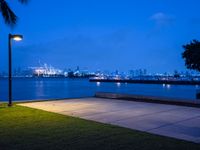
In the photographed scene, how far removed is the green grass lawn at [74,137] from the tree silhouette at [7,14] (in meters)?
6.82

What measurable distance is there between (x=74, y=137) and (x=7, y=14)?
934 centimetres

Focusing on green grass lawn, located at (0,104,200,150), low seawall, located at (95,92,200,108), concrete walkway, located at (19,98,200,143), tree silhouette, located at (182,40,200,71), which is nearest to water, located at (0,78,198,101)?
tree silhouette, located at (182,40,200,71)

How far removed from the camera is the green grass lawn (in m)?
6.24

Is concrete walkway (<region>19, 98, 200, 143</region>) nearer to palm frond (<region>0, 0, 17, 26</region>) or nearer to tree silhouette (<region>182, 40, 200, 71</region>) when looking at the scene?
palm frond (<region>0, 0, 17, 26</region>)

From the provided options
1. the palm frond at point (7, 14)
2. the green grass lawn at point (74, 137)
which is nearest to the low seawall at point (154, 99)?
the green grass lawn at point (74, 137)

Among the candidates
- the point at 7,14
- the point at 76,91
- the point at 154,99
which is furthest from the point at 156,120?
the point at 76,91

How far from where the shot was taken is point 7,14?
1433cm

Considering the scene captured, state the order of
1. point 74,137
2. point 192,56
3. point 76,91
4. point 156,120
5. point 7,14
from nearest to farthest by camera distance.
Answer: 1. point 74,137
2. point 156,120
3. point 7,14
4. point 192,56
5. point 76,91

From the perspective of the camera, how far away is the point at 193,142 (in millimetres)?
6590

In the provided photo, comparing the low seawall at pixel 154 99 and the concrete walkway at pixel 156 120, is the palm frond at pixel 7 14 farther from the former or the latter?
the low seawall at pixel 154 99

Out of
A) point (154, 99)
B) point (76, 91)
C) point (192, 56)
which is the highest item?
point (192, 56)

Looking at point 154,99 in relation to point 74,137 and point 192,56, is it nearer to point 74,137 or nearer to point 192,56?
point 74,137

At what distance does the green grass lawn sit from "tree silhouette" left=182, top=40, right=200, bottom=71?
25.5 metres

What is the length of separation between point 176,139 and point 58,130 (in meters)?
2.99
